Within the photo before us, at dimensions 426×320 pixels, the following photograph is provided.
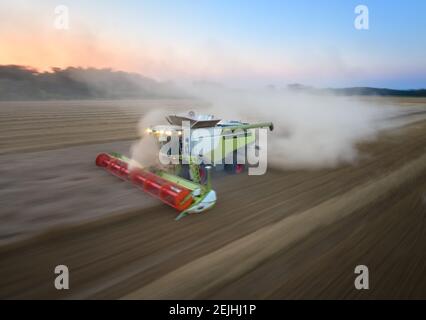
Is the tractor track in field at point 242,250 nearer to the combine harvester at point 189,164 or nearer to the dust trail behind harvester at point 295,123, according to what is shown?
the combine harvester at point 189,164

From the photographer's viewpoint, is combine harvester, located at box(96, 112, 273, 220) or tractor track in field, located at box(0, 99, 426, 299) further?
combine harvester, located at box(96, 112, 273, 220)

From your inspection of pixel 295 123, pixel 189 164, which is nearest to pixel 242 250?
pixel 189 164

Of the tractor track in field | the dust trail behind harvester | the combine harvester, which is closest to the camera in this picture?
the tractor track in field

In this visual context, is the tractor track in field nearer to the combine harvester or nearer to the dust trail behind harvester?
the combine harvester

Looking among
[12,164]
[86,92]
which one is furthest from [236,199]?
[86,92]

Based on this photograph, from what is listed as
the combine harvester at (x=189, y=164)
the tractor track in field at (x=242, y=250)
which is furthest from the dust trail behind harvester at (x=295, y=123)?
the tractor track in field at (x=242, y=250)

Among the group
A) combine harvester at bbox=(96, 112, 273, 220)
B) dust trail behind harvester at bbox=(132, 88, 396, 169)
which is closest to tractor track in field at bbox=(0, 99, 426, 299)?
combine harvester at bbox=(96, 112, 273, 220)
